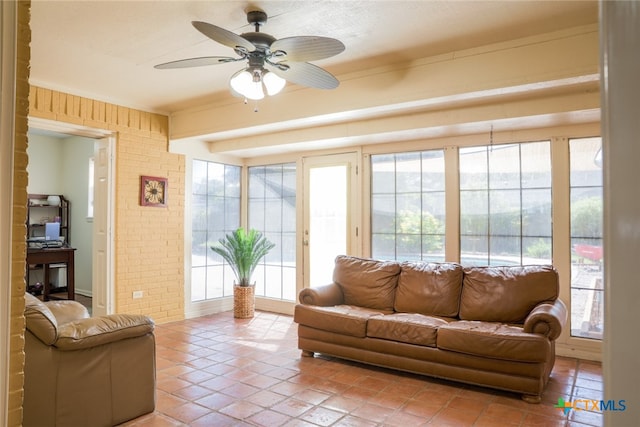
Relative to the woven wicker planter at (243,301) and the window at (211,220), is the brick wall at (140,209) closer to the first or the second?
the window at (211,220)

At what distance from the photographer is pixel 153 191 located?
5.25 meters

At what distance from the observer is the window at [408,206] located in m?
4.80

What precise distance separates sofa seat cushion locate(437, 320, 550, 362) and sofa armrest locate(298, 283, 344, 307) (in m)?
1.29

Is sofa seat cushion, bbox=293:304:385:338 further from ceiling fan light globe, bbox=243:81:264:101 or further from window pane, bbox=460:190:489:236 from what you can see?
ceiling fan light globe, bbox=243:81:264:101

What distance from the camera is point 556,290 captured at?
11.6 ft

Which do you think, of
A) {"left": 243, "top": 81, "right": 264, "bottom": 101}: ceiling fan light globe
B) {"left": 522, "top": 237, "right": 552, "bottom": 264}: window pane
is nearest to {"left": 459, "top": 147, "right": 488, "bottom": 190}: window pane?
{"left": 522, "top": 237, "right": 552, "bottom": 264}: window pane

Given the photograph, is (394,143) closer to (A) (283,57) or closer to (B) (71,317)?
(A) (283,57)

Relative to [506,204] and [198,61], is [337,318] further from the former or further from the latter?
[198,61]

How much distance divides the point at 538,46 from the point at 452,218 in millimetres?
2062

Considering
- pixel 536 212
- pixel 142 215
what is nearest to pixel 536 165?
pixel 536 212

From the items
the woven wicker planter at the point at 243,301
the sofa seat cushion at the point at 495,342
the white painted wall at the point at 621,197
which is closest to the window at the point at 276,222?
the woven wicker planter at the point at 243,301

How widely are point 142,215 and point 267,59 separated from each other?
326 cm

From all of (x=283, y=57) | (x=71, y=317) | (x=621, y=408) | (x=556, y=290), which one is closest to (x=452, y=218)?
(x=556, y=290)

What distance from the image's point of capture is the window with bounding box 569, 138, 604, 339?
3.99 m
